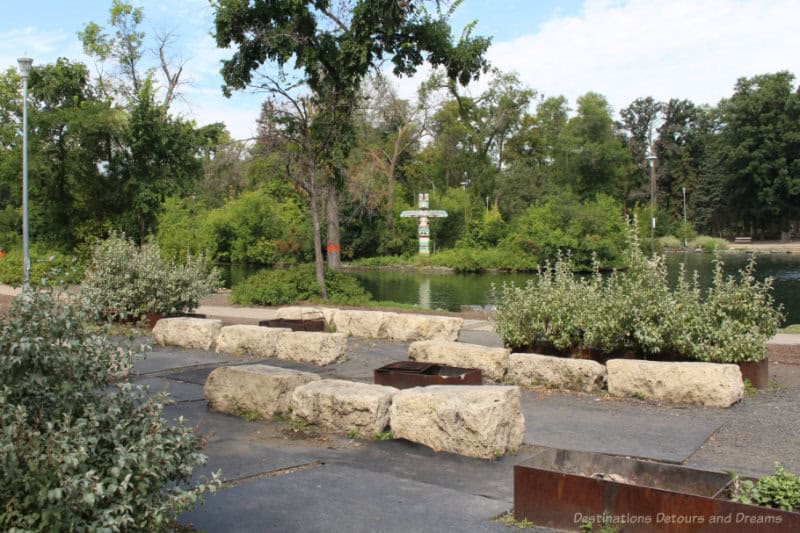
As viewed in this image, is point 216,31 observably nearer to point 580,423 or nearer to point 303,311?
point 303,311

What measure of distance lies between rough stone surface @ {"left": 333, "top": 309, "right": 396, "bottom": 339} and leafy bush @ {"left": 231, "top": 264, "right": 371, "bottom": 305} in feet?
20.5

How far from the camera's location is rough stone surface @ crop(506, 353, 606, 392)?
8.76 metres

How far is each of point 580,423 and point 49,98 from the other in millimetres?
27559

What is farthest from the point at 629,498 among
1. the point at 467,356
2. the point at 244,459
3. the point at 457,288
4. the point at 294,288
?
the point at 457,288

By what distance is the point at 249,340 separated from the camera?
11.7m

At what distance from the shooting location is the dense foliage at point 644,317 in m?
8.99

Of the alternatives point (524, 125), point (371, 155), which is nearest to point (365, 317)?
point (371, 155)

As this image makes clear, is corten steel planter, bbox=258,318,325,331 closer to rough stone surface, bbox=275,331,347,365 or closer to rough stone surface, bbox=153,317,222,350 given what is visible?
rough stone surface, bbox=153,317,222,350

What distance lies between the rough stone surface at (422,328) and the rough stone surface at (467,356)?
218cm

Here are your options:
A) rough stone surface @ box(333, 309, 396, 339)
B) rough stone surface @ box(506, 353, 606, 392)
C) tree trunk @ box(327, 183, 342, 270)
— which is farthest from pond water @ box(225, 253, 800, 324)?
rough stone surface @ box(506, 353, 606, 392)

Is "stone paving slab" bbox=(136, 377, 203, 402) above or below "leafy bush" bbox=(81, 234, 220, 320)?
below

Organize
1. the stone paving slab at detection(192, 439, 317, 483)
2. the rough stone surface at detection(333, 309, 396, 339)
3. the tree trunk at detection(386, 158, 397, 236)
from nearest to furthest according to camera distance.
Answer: the stone paving slab at detection(192, 439, 317, 483), the rough stone surface at detection(333, 309, 396, 339), the tree trunk at detection(386, 158, 397, 236)

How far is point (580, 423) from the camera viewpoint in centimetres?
734

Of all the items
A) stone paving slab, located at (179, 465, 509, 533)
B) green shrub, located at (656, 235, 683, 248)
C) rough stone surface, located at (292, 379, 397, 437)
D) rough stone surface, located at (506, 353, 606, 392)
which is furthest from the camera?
green shrub, located at (656, 235, 683, 248)
